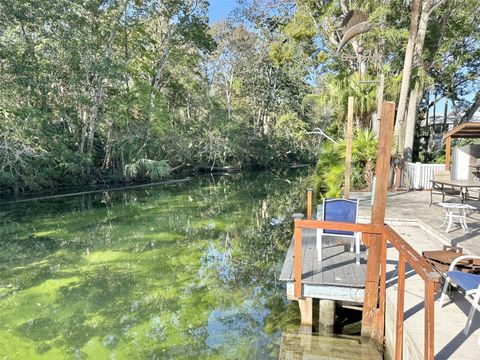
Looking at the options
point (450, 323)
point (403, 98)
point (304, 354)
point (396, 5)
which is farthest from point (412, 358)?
point (396, 5)

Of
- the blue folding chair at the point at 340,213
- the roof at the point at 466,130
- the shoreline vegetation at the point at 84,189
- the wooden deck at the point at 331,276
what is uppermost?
the roof at the point at 466,130

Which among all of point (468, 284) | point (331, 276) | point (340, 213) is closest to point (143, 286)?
point (331, 276)

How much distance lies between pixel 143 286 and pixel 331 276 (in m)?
3.39

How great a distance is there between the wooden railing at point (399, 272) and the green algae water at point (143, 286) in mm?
1205

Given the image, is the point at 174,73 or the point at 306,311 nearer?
the point at 306,311

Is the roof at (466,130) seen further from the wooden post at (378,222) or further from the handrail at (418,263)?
the handrail at (418,263)

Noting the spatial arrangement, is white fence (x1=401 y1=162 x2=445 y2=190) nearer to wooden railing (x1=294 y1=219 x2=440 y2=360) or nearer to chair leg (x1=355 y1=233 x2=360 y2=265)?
chair leg (x1=355 y1=233 x2=360 y2=265)

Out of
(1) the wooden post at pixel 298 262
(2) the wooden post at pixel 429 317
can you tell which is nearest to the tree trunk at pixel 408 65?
(1) the wooden post at pixel 298 262

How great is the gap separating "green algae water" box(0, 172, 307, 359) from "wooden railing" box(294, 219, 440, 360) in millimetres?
1205

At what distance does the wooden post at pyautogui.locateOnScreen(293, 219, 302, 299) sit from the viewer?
13.9 feet

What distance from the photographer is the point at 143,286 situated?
6434 mm

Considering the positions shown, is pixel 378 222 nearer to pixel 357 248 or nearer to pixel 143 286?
pixel 357 248

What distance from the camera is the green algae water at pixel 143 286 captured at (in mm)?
4637

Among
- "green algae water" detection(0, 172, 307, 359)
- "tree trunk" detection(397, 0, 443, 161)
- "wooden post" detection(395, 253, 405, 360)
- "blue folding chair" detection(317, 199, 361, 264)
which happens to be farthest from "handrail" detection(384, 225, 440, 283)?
"tree trunk" detection(397, 0, 443, 161)
